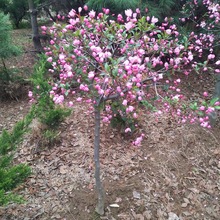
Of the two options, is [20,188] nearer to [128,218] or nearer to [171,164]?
[128,218]

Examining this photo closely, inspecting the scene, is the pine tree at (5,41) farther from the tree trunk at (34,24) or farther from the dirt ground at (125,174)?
the tree trunk at (34,24)

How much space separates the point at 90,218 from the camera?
8.36ft

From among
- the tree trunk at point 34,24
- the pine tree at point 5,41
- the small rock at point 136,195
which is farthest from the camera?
the tree trunk at point 34,24

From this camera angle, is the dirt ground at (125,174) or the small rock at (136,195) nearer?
the dirt ground at (125,174)

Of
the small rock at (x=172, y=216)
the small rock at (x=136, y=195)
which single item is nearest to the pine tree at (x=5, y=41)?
the small rock at (x=136, y=195)

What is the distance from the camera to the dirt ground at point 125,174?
105 inches

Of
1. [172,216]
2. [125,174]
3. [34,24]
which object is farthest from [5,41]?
[172,216]

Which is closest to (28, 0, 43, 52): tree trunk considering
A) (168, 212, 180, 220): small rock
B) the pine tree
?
the pine tree

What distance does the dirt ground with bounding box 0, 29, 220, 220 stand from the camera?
105 inches

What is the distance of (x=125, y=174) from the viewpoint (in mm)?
3070

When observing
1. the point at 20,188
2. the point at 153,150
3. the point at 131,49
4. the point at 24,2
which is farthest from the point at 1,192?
the point at 24,2

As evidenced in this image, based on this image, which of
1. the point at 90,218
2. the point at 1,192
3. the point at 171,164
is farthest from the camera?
the point at 171,164

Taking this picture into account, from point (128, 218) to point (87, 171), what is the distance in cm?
80

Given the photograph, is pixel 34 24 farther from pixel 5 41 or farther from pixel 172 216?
pixel 172 216
